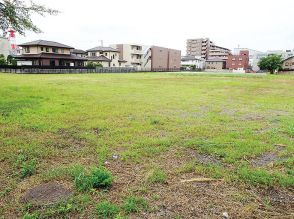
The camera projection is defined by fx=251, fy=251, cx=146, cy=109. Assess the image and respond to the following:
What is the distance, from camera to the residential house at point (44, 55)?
4747 centimetres

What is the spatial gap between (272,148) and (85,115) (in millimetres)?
6117

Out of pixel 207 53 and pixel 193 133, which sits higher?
pixel 207 53

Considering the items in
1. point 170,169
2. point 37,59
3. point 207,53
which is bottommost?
point 170,169

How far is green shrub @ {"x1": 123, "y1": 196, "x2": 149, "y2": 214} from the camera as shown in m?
3.30

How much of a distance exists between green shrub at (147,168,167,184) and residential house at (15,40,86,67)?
47.8 m

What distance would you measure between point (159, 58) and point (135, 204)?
76.6m

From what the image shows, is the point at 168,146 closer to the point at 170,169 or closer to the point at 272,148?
the point at 170,169

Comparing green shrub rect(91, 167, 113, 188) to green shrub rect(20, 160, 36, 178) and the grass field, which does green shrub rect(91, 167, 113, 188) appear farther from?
green shrub rect(20, 160, 36, 178)

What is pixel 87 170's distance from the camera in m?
4.42

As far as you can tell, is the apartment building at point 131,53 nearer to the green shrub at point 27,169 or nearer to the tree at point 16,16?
the tree at point 16,16

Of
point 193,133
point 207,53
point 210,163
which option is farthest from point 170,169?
point 207,53

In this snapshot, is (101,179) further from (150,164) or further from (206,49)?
(206,49)

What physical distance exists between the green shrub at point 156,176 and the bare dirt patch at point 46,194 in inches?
50.6

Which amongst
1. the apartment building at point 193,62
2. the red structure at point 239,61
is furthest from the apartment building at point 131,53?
the red structure at point 239,61
